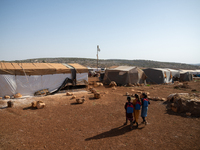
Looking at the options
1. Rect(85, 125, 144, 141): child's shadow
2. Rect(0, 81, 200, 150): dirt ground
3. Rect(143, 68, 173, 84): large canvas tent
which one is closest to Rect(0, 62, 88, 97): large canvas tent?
Rect(0, 81, 200, 150): dirt ground

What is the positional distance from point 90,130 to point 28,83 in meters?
8.07

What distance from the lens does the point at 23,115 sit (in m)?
6.71

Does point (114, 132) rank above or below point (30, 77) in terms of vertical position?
below

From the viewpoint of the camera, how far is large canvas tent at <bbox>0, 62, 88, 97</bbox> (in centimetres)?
989

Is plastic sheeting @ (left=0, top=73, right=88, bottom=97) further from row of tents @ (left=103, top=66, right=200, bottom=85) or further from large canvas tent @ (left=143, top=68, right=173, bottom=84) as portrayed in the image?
large canvas tent @ (left=143, top=68, right=173, bottom=84)

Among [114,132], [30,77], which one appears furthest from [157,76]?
[30,77]

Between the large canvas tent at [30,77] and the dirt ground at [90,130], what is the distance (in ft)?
8.95

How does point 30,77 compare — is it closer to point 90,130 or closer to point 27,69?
point 27,69

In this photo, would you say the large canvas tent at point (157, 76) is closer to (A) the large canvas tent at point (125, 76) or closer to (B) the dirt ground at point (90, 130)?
(A) the large canvas tent at point (125, 76)

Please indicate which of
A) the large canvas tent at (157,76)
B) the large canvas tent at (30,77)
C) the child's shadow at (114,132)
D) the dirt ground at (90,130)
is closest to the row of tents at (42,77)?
the large canvas tent at (30,77)

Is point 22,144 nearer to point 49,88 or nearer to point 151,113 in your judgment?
point 151,113

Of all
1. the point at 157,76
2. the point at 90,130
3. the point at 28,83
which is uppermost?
the point at 28,83

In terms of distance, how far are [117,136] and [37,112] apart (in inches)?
190

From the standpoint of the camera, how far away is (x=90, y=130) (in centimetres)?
530
